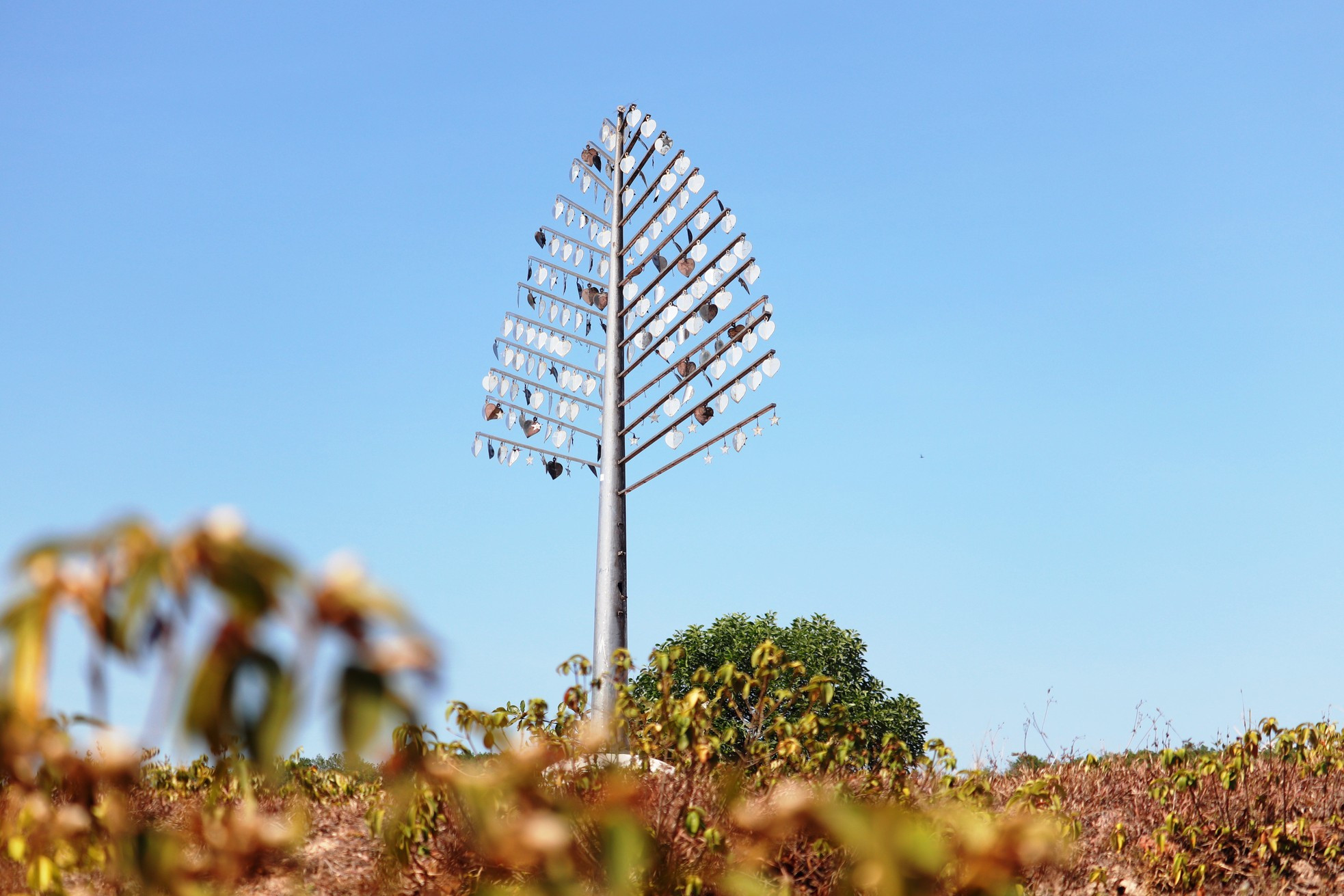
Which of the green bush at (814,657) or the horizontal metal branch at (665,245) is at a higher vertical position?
the horizontal metal branch at (665,245)

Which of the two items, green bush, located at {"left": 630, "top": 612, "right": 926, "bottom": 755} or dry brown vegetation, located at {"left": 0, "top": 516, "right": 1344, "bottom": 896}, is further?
green bush, located at {"left": 630, "top": 612, "right": 926, "bottom": 755}

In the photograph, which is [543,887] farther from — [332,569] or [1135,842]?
[1135,842]

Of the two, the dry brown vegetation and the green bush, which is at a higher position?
the green bush

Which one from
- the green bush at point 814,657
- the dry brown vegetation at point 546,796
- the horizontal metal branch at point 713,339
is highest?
the horizontal metal branch at point 713,339

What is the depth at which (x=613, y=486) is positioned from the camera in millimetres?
12742

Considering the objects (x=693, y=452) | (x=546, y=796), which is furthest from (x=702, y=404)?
(x=546, y=796)

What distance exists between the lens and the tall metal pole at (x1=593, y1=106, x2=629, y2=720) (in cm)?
1202

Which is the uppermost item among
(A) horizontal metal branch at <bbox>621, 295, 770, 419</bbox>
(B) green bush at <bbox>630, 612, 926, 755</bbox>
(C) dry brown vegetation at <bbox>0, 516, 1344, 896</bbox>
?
(A) horizontal metal branch at <bbox>621, 295, 770, 419</bbox>

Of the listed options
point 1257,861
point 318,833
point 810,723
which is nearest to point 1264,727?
point 1257,861

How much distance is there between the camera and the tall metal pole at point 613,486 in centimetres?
1202

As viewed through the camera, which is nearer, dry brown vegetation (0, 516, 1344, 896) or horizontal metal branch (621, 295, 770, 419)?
dry brown vegetation (0, 516, 1344, 896)

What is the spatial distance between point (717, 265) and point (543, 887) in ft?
36.3

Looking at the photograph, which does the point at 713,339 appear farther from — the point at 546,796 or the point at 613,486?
the point at 546,796

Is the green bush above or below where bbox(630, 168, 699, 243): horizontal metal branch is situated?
below
